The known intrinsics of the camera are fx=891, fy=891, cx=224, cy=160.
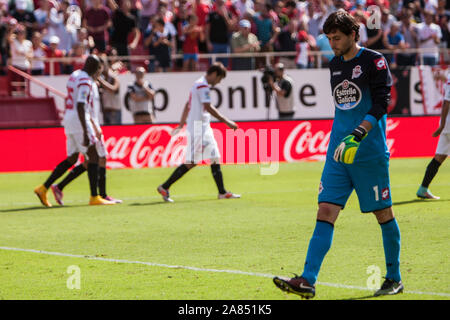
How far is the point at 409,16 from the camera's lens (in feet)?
89.6

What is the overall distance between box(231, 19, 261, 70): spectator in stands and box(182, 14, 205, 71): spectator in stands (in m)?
1.02

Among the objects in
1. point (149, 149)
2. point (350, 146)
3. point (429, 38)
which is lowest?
point (149, 149)

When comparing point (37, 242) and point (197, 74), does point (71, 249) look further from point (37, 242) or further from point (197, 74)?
point (197, 74)

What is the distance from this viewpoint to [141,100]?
2291 centimetres

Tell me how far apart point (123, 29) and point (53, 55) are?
2.07m

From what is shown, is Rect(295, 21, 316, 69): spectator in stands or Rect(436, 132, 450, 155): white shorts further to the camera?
Rect(295, 21, 316, 69): spectator in stands

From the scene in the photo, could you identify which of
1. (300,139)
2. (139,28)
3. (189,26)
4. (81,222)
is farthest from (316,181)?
(139,28)

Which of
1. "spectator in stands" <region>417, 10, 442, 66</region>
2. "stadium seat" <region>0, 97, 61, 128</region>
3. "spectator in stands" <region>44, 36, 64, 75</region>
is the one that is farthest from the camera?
"spectator in stands" <region>417, 10, 442, 66</region>

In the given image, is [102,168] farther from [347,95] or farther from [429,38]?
[429,38]

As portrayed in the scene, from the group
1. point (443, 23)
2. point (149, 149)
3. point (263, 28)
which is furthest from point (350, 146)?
point (443, 23)

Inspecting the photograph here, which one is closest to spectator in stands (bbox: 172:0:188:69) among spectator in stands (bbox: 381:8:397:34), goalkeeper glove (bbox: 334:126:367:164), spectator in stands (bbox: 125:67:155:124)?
spectator in stands (bbox: 125:67:155:124)

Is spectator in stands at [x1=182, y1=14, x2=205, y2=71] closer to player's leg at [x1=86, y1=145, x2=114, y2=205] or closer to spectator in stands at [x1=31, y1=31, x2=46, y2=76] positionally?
spectator in stands at [x1=31, y1=31, x2=46, y2=76]

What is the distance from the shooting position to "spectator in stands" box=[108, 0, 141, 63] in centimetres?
2455

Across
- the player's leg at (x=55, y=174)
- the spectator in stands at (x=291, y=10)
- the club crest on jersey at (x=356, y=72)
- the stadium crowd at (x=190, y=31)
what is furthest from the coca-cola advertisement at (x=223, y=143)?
the club crest on jersey at (x=356, y=72)
